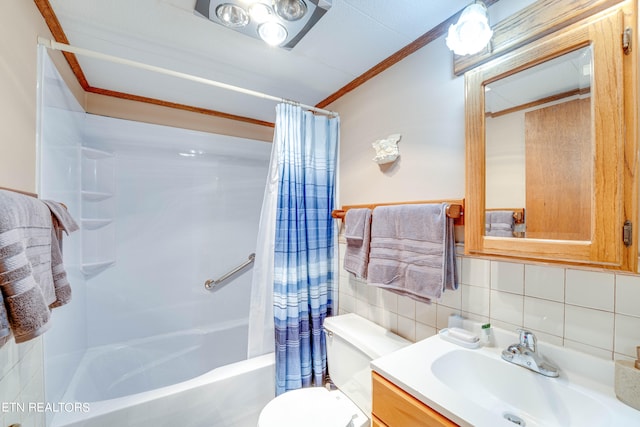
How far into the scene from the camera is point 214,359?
7.16 feet

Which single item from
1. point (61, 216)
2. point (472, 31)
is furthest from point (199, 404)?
point (472, 31)

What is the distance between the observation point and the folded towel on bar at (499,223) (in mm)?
901

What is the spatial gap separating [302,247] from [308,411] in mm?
845

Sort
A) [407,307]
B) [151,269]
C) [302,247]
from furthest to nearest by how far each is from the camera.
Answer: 1. [151,269]
2. [302,247]
3. [407,307]

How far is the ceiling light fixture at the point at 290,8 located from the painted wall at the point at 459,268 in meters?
0.61

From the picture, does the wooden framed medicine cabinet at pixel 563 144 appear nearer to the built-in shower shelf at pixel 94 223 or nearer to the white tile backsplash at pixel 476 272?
the white tile backsplash at pixel 476 272

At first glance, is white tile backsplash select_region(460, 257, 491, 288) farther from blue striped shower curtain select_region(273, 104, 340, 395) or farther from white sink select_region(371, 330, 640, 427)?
blue striped shower curtain select_region(273, 104, 340, 395)

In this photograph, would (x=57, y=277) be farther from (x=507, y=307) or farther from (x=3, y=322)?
(x=507, y=307)

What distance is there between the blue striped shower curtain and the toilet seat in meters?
0.28

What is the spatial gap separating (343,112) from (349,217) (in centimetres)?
79

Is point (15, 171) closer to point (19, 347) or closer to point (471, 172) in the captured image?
point (19, 347)

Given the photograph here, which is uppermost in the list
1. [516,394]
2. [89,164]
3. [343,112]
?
[343,112]

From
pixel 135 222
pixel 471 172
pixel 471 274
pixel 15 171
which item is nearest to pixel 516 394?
pixel 471 274

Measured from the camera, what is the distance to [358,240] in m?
1.48
